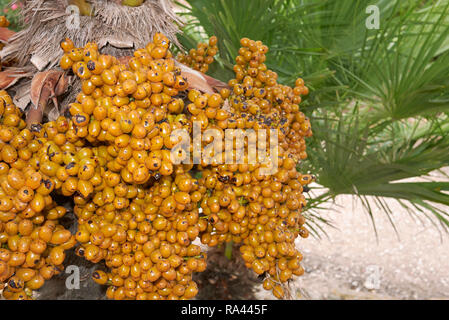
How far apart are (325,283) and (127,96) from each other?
12.7ft

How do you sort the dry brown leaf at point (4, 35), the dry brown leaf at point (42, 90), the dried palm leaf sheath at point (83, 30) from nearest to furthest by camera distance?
the dry brown leaf at point (42, 90) < the dried palm leaf sheath at point (83, 30) < the dry brown leaf at point (4, 35)

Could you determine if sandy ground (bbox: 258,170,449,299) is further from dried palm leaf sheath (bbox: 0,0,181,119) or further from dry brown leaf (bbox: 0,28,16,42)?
dry brown leaf (bbox: 0,28,16,42)

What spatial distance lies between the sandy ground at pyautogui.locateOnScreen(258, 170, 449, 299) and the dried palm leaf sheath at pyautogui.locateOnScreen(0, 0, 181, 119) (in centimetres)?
288

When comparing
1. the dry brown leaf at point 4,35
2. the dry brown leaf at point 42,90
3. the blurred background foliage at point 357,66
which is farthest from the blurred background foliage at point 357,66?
the dry brown leaf at point 42,90

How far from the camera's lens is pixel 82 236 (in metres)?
1.04

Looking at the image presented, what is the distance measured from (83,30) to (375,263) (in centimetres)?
474

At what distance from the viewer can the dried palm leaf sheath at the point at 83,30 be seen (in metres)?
1.18

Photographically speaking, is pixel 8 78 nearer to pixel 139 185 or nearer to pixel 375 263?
pixel 139 185

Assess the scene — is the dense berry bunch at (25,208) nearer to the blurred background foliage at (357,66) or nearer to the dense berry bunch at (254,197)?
the dense berry bunch at (254,197)

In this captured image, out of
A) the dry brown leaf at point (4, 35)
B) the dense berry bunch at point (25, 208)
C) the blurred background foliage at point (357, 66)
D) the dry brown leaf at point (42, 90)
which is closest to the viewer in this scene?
the dense berry bunch at point (25, 208)

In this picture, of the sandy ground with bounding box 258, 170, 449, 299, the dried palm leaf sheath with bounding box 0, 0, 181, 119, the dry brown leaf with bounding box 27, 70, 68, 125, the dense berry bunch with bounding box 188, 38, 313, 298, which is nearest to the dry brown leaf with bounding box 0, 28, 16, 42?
the dried palm leaf sheath with bounding box 0, 0, 181, 119

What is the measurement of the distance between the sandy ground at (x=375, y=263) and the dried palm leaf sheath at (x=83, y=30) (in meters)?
2.88

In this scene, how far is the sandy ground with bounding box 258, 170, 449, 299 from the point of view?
13.3 feet

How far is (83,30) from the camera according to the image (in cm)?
118
